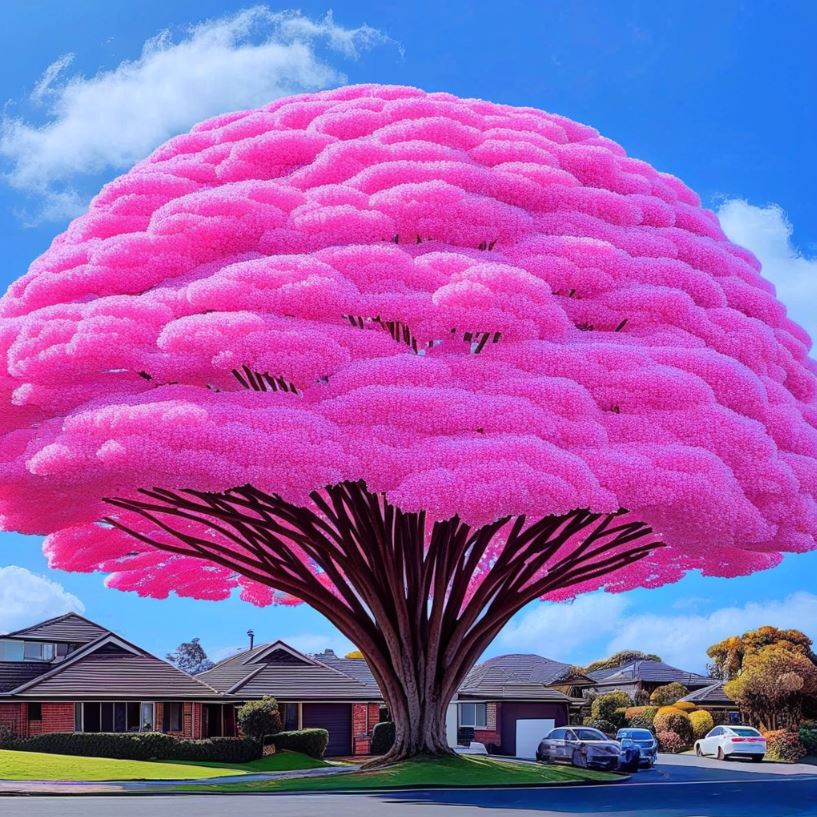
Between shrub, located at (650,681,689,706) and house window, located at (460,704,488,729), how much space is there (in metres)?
15.0

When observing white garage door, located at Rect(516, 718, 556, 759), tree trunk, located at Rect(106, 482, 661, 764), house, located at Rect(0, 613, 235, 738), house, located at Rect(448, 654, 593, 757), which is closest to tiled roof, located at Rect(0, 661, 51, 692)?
house, located at Rect(0, 613, 235, 738)

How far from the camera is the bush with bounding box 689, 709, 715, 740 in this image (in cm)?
5144

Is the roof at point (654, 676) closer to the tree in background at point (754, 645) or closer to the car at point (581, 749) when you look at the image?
the tree in background at point (754, 645)

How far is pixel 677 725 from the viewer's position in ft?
166

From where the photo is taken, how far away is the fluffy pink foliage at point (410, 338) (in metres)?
18.0

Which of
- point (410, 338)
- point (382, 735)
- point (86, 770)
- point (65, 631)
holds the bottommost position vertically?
point (382, 735)

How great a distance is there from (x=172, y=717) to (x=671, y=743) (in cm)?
2229

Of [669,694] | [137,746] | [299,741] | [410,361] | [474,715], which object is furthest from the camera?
[669,694]

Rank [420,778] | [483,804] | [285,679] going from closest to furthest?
[483,804] → [420,778] → [285,679]

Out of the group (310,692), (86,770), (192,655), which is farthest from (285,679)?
(192,655)

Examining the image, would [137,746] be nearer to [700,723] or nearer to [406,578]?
[406,578]

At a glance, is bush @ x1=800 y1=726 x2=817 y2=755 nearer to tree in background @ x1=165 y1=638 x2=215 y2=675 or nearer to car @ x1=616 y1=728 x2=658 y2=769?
car @ x1=616 y1=728 x2=658 y2=769

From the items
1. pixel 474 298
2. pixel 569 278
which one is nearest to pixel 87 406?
pixel 474 298

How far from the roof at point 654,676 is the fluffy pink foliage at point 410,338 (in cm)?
4388
